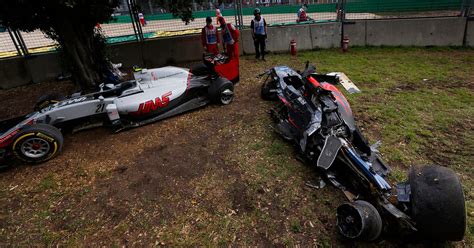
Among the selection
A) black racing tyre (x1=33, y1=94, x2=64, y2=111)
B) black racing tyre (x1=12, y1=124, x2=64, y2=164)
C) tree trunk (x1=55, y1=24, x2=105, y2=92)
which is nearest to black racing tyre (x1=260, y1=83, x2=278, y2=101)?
tree trunk (x1=55, y1=24, x2=105, y2=92)

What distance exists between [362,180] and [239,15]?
28.9ft

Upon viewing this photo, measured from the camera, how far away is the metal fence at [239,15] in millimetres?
9039

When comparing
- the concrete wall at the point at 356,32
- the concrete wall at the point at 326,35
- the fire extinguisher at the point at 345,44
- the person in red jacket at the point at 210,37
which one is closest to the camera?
the person in red jacket at the point at 210,37

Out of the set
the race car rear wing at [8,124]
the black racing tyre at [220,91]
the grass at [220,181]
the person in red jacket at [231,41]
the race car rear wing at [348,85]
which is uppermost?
the person in red jacket at [231,41]

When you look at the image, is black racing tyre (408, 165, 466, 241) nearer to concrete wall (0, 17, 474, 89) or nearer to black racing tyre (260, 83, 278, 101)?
black racing tyre (260, 83, 278, 101)

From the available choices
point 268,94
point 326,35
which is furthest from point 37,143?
point 326,35

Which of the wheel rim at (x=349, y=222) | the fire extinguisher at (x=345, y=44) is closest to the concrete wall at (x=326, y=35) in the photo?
the fire extinguisher at (x=345, y=44)

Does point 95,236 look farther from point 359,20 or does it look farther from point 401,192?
point 359,20

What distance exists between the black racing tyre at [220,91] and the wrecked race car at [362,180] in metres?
1.52

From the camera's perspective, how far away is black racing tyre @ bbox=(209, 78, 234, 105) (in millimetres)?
6262

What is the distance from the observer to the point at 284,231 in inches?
129

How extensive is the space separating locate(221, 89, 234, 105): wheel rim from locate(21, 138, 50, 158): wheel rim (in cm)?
351

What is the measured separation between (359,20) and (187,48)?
665cm

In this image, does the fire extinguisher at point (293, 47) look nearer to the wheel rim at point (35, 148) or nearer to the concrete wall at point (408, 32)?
the concrete wall at point (408, 32)
